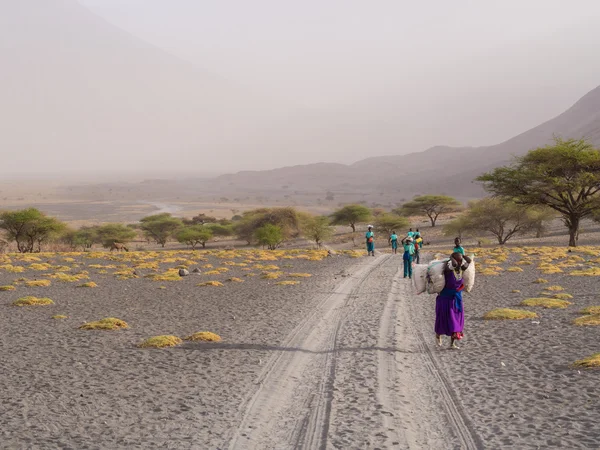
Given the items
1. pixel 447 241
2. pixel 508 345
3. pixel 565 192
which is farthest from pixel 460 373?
pixel 447 241

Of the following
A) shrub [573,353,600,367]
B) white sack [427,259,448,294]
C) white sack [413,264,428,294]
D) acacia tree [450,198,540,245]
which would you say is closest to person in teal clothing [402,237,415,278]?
white sack [413,264,428,294]

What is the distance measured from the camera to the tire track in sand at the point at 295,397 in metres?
6.78

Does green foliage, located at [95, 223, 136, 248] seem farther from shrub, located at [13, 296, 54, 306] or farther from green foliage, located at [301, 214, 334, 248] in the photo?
shrub, located at [13, 296, 54, 306]

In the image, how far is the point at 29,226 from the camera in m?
58.7

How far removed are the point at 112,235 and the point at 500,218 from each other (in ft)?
173

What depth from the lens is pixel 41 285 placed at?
24.4 meters

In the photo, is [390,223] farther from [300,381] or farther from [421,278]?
[300,381]

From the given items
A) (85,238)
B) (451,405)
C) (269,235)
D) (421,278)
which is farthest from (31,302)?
(85,238)

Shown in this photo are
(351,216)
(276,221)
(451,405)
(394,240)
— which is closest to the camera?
(451,405)

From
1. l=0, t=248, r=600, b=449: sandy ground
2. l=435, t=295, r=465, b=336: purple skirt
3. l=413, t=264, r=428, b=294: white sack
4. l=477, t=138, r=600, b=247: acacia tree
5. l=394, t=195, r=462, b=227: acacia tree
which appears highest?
l=477, t=138, r=600, b=247: acacia tree

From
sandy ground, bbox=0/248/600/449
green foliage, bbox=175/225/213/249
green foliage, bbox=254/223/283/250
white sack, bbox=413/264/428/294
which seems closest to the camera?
sandy ground, bbox=0/248/600/449

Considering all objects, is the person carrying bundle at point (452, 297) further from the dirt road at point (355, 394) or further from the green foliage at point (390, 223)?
the green foliage at point (390, 223)

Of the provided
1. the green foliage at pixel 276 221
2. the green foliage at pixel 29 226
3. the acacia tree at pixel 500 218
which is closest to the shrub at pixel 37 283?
the green foliage at pixel 29 226

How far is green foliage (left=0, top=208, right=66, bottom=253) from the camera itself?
189 ft
